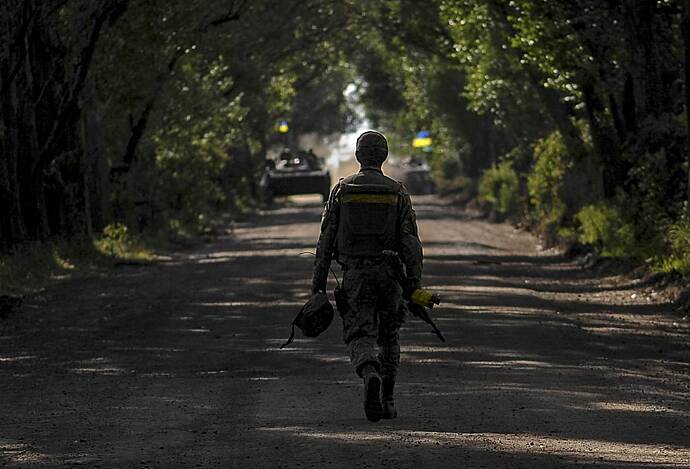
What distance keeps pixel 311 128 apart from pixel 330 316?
92731 millimetres

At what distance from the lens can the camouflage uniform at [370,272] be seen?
1121 centimetres

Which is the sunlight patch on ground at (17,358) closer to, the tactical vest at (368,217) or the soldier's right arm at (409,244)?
the tactical vest at (368,217)

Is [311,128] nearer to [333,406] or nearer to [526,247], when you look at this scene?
[526,247]

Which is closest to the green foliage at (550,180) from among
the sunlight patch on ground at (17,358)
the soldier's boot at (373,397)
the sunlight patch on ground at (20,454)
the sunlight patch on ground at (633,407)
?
the sunlight patch on ground at (17,358)

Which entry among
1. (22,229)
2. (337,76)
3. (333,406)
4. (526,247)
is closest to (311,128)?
(337,76)

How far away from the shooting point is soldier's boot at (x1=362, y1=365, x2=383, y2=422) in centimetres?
1060

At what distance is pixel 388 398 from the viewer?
36.5 ft

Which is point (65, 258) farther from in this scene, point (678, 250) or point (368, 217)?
point (368, 217)

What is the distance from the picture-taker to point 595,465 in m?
8.99

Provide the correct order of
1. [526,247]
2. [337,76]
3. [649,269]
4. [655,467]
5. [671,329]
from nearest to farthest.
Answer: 1. [655,467]
2. [671,329]
3. [649,269]
4. [526,247]
5. [337,76]

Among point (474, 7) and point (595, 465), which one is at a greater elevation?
point (474, 7)

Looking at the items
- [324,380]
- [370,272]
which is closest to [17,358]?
[324,380]

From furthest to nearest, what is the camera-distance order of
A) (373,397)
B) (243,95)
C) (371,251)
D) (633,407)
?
(243,95) → (633,407) → (371,251) → (373,397)

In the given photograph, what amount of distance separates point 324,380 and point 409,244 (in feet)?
8.90
